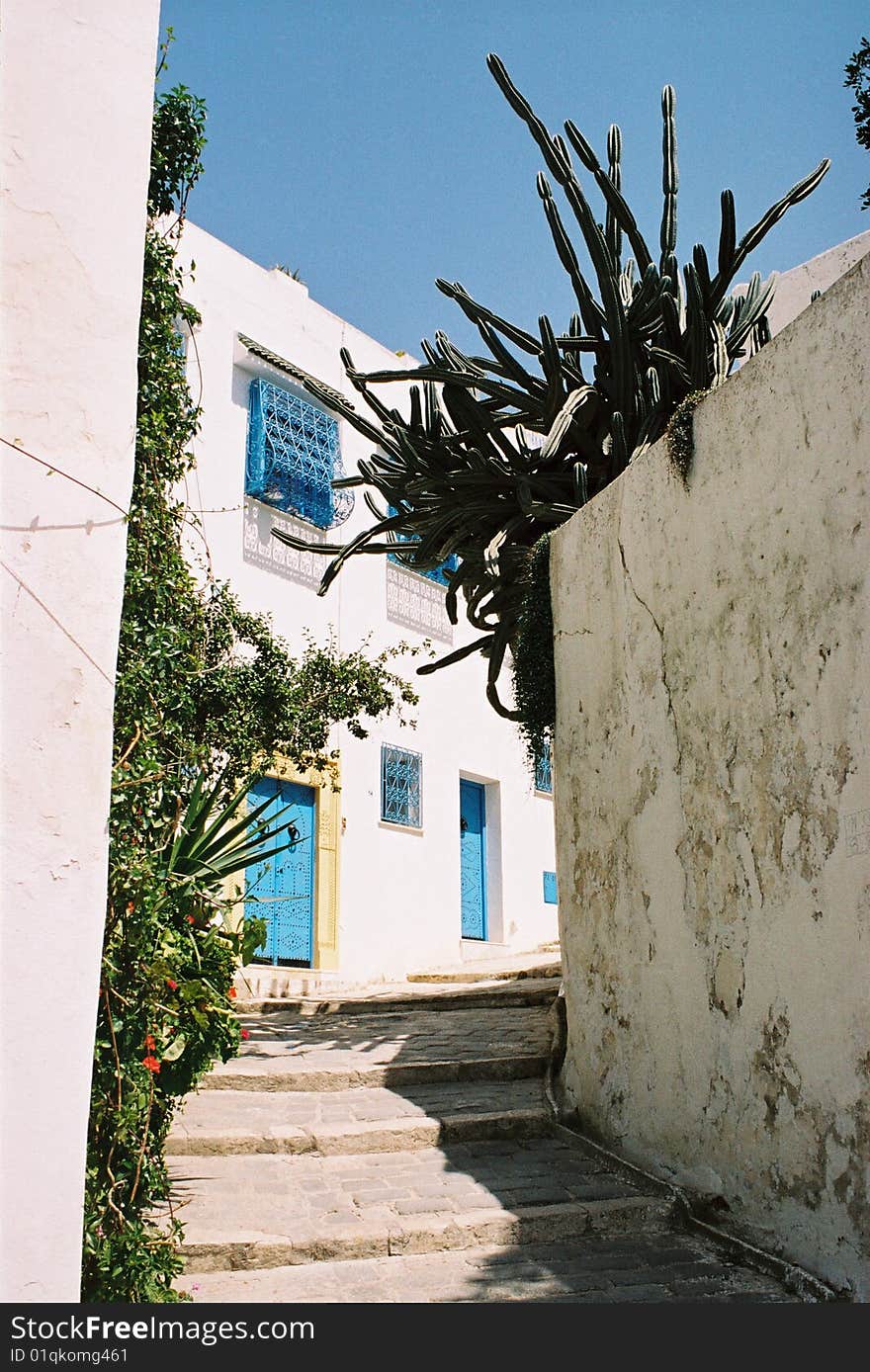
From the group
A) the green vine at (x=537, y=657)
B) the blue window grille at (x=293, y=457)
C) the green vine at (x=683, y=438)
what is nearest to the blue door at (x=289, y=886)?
the blue window grille at (x=293, y=457)

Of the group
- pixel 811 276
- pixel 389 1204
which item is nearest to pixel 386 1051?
pixel 389 1204

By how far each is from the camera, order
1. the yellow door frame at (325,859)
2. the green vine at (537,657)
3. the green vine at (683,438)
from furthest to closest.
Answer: the yellow door frame at (325,859)
the green vine at (537,657)
the green vine at (683,438)

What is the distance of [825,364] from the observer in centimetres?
383

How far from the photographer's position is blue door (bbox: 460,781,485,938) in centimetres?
1327

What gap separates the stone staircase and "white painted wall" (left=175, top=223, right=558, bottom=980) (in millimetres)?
5204

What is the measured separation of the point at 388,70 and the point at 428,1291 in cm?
613

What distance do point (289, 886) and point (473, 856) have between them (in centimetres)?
332

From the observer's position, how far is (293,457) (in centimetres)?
1138

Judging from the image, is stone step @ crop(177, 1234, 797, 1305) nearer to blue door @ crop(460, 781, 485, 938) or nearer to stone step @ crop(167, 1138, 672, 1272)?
stone step @ crop(167, 1138, 672, 1272)

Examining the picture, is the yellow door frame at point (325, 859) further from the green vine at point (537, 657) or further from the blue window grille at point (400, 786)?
the green vine at point (537, 657)

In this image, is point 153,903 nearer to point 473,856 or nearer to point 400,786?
point 400,786

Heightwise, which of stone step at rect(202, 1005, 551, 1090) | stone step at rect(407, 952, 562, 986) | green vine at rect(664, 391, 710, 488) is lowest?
stone step at rect(202, 1005, 551, 1090)

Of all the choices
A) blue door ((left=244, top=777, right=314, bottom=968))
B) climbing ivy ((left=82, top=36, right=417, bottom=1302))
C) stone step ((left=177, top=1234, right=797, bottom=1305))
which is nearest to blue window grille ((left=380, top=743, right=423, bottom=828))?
blue door ((left=244, top=777, right=314, bottom=968))

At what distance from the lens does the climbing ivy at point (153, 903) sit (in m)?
3.12
